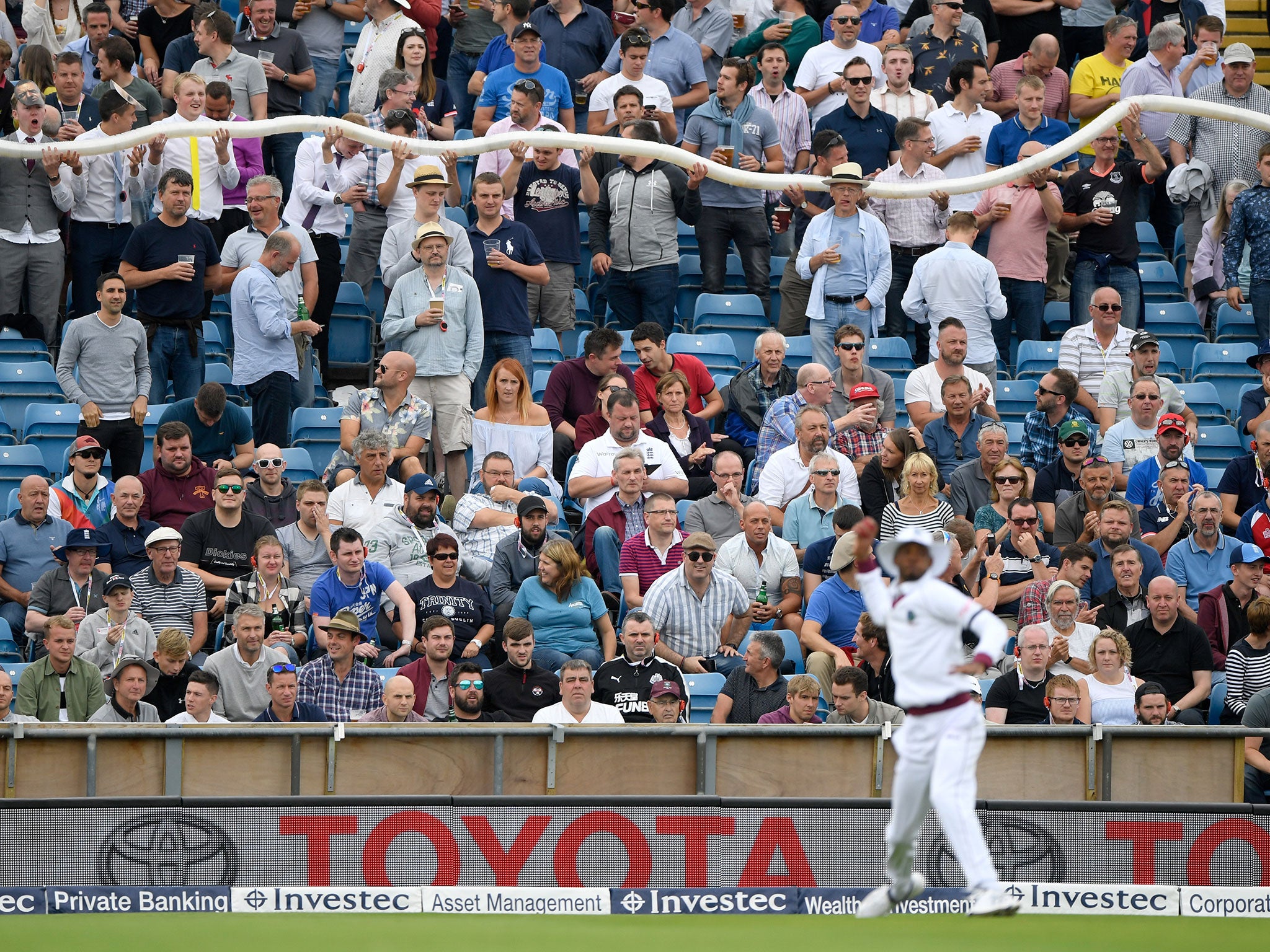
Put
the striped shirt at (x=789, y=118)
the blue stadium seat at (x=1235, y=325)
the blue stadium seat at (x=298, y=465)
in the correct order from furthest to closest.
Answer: the striped shirt at (x=789, y=118) < the blue stadium seat at (x=1235, y=325) < the blue stadium seat at (x=298, y=465)

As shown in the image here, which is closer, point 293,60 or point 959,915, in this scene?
point 959,915

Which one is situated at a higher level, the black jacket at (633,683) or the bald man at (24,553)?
the bald man at (24,553)

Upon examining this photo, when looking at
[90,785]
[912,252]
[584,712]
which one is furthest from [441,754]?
[912,252]

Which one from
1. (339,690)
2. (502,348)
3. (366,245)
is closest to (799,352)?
(502,348)

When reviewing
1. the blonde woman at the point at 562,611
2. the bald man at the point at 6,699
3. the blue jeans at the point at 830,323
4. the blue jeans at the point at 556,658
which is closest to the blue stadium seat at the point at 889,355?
the blue jeans at the point at 830,323

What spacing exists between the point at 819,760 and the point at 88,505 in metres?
5.86

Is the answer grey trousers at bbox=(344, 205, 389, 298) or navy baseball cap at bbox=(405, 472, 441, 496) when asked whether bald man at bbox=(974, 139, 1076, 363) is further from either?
navy baseball cap at bbox=(405, 472, 441, 496)

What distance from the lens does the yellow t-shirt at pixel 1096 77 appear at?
17.7m

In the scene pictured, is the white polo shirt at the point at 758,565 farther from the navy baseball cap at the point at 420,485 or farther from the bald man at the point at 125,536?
the bald man at the point at 125,536

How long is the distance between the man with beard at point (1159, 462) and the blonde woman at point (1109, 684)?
2.11 m

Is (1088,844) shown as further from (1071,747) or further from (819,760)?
(819,760)

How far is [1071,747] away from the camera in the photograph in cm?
1041

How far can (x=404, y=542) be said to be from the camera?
12.8 meters

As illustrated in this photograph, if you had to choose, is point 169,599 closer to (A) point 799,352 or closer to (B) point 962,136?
(A) point 799,352
